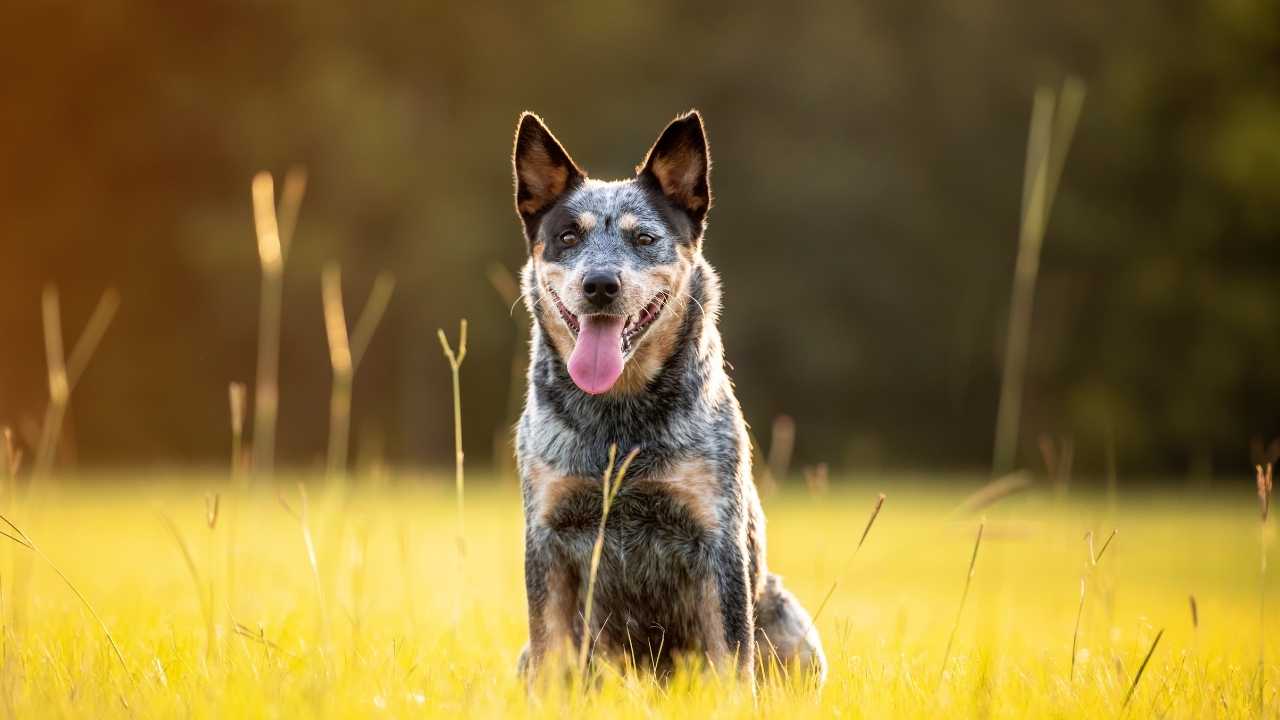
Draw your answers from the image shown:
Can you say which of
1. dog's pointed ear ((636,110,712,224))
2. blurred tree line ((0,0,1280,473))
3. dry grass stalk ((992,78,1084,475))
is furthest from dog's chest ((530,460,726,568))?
blurred tree line ((0,0,1280,473))

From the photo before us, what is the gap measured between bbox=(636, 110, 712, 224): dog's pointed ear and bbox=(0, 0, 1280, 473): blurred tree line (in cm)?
1699

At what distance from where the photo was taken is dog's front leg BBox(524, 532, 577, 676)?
3798 millimetres

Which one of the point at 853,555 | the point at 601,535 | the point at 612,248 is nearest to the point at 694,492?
the point at 853,555

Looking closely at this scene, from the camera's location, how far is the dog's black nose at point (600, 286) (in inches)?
153

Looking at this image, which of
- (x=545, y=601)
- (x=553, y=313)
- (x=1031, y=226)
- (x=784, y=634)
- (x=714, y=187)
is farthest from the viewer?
(x=714, y=187)

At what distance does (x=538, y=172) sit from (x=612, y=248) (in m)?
0.55

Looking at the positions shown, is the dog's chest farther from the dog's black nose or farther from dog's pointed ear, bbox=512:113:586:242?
dog's pointed ear, bbox=512:113:586:242

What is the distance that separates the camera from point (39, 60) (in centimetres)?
2203

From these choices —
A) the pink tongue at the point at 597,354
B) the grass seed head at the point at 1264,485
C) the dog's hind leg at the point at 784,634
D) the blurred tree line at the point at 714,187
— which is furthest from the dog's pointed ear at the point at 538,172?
the blurred tree line at the point at 714,187

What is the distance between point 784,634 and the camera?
4047mm

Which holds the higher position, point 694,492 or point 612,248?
point 612,248

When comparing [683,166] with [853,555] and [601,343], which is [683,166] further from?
[853,555]

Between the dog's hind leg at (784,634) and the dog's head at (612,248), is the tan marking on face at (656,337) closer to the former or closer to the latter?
the dog's head at (612,248)

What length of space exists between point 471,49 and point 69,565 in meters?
17.1
